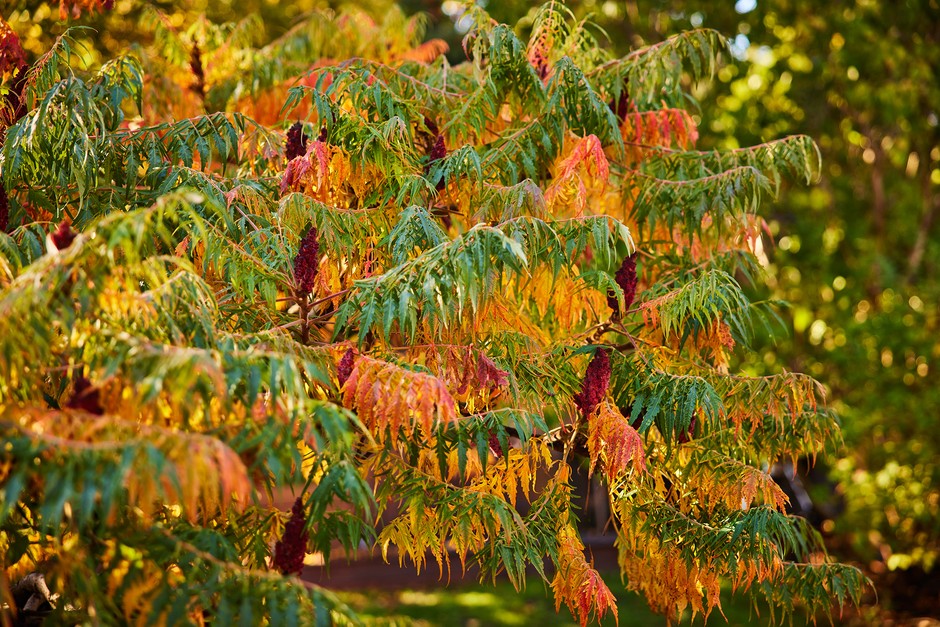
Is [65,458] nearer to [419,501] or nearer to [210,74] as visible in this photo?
[419,501]

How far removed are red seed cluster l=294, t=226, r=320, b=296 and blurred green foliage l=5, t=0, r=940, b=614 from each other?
16.8 feet

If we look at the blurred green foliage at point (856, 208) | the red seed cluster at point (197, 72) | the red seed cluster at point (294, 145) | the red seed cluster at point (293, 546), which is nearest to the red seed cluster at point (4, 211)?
the red seed cluster at point (294, 145)

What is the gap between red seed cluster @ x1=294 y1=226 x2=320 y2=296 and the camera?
Answer: 11.0 ft

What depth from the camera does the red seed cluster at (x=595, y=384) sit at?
348cm

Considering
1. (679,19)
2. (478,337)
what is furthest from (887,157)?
(478,337)

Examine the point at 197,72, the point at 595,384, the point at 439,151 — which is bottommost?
the point at 595,384

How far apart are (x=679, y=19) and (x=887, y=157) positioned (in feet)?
9.97

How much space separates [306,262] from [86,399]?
121 cm

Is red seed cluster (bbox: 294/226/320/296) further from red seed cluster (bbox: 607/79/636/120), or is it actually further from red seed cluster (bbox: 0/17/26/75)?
red seed cluster (bbox: 607/79/636/120)

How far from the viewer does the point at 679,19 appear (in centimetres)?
938

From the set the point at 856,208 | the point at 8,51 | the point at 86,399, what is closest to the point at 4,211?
the point at 8,51

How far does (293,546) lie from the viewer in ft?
9.32

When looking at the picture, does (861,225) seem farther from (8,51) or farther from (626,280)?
(8,51)

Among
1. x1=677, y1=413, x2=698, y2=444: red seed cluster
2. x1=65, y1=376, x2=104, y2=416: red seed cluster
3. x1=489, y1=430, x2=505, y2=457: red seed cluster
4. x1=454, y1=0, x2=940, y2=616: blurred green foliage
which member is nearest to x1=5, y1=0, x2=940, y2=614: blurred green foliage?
x1=454, y1=0, x2=940, y2=616: blurred green foliage
